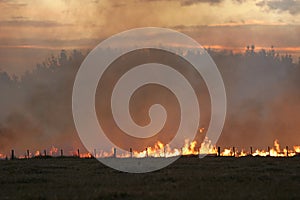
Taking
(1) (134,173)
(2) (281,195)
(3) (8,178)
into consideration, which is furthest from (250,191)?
(3) (8,178)

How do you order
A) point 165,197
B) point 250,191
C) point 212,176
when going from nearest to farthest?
point 165,197 < point 250,191 < point 212,176

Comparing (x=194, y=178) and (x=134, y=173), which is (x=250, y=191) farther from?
(x=134, y=173)

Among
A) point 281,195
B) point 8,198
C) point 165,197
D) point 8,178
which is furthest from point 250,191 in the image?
point 8,178

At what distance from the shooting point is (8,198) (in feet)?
88.1

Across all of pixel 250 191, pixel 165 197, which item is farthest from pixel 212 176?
pixel 165 197

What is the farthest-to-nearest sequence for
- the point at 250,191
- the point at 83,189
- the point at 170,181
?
1. the point at 170,181
2. the point at 83,189
3. the point at 250,191

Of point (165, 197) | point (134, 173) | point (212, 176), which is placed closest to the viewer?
point (165, 197)

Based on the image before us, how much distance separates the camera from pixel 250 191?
1078 inches

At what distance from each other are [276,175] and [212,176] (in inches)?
152

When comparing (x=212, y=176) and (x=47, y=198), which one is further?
(x=212, y=176)

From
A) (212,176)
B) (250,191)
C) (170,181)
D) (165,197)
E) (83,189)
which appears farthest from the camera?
(212,176)

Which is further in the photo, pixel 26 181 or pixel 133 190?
pixel 26 181

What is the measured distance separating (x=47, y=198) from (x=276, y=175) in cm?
1531

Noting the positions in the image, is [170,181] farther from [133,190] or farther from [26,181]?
[26,181]
